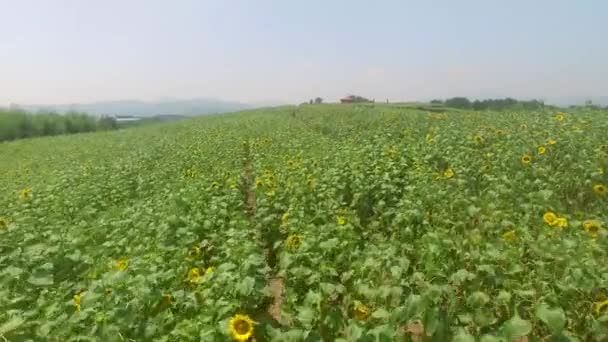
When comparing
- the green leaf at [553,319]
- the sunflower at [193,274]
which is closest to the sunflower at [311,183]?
the sunflower at [193,274]

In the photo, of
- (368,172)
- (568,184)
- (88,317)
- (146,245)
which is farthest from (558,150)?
(88,317)

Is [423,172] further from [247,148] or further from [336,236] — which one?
[247,148]

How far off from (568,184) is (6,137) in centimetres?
5802

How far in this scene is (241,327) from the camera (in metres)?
2.75

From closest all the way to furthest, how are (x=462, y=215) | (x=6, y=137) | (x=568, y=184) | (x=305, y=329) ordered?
(x=305, y=329) < (x=462, y=215) < (x=568, y=184) < (x=6, y=137)

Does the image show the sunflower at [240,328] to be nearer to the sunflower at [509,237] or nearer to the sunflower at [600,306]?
the sunflower at [600,306]

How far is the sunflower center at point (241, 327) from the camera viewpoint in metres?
2.74

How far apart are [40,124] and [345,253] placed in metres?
61.7

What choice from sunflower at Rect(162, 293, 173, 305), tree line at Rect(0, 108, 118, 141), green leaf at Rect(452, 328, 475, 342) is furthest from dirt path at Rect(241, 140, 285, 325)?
tree line at Rect(0, 108, 118, 141)

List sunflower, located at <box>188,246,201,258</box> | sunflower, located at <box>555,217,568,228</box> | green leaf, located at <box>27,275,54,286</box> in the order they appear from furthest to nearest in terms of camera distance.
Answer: sunflower, located at <box>188,246,201,258</box> → sunflower, located at <box>555,217,568,228</box> → green leaf, located at <box>27,275,54,286</box>

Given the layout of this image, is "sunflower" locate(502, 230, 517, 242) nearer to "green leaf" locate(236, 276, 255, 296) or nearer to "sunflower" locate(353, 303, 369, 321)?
"sunflower" locate(353, 303, 369, 321)

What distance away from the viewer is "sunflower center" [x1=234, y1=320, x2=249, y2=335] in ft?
8.98

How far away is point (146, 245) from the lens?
458 centimetres

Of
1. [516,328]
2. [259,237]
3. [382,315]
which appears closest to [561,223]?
[516,328]
